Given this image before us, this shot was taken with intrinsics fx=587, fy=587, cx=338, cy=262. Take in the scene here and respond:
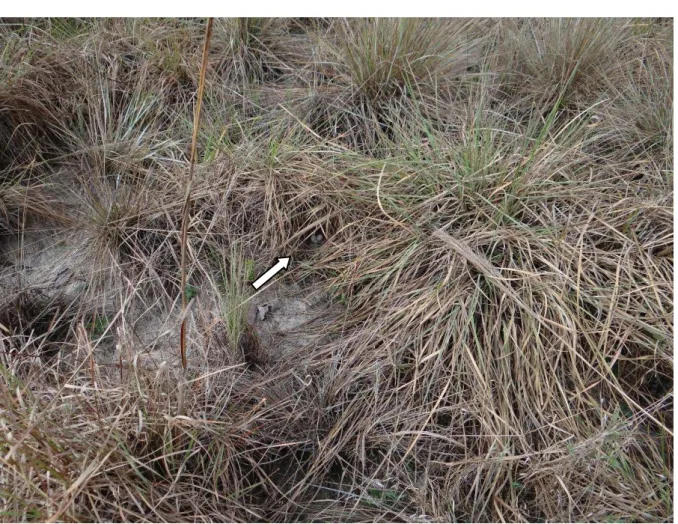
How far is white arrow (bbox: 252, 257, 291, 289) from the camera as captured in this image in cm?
216

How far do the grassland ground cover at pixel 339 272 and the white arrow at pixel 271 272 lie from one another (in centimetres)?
3

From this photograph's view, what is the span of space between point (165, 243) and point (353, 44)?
1.14 metres

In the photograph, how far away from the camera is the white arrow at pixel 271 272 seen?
2156mm

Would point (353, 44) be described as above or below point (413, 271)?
above

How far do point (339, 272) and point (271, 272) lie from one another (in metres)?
0.26

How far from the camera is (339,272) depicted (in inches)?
83.4

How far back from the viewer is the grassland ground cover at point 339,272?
1623 millimetres

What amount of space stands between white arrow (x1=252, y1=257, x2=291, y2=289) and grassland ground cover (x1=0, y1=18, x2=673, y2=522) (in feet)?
0.10

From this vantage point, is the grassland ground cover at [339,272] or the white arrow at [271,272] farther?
the white arrow at [271,272]

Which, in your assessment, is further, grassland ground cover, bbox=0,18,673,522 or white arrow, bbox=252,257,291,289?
white arrow, bbox=252,257,291,289

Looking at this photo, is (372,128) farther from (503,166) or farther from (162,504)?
(162,504)

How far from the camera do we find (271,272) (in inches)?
85.6

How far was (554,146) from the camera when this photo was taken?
219 cm
